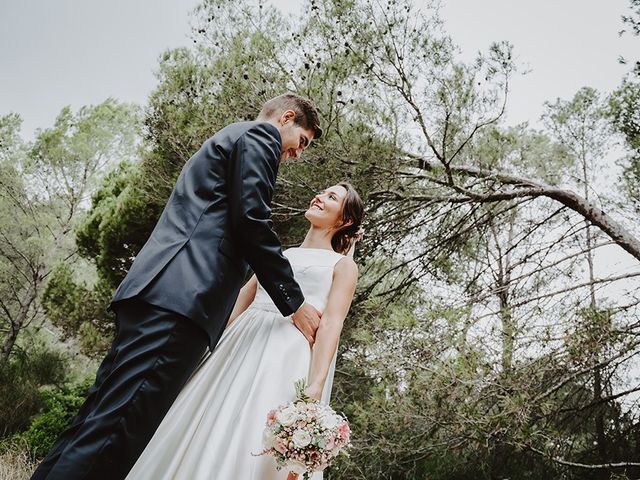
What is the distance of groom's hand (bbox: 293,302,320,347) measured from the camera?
164 centimetres

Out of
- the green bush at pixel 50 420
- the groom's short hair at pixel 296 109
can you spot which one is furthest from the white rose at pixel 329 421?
the green bush at pixel 50 420

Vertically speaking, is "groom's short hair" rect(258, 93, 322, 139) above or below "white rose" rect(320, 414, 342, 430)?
above

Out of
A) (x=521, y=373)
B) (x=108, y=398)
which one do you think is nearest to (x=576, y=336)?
(x=521, y=373)

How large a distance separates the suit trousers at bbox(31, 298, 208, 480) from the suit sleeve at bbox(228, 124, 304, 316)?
0.90 feet

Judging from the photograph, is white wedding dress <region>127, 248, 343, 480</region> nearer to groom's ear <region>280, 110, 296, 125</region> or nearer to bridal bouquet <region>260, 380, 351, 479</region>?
bridal bouquet <region>260, 380, 351, 479</region>

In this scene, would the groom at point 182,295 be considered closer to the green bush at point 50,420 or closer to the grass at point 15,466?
the grass at point 15,466

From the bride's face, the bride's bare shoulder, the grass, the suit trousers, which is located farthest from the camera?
the grass

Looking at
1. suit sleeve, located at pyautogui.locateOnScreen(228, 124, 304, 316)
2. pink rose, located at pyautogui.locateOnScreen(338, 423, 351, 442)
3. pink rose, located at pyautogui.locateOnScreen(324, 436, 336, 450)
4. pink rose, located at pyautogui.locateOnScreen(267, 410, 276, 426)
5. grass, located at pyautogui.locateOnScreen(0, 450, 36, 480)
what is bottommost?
grass, located at pyautogui.locateOnScreen(0, 450, 36, 480)

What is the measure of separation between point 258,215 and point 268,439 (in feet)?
2.00

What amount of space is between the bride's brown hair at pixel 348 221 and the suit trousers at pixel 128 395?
3.08 ft

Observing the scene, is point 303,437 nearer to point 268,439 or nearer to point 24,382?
point 268,439

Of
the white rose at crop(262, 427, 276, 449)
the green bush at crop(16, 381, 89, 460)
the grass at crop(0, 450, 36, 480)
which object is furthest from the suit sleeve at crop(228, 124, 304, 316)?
the green bush at crop(16, 381, 89, 460)

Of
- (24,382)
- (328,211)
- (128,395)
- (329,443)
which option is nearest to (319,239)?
(328,211)

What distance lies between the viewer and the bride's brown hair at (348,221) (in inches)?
81.5
